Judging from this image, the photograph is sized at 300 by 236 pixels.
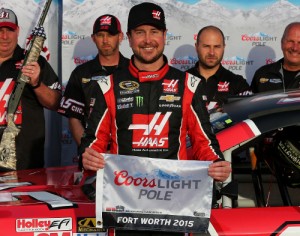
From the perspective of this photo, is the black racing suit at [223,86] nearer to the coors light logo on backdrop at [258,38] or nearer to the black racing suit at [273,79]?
the black racing suit at [273,79]

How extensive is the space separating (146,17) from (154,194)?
0.86 m

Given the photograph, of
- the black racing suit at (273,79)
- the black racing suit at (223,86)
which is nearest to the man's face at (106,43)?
the black racing suit at (223,86)

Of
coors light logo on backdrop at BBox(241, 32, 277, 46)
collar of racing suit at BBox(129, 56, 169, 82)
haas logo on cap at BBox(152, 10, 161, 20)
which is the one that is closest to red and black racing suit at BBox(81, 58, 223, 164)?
collar of racing suit at BBox(129, 56, 169, 82)

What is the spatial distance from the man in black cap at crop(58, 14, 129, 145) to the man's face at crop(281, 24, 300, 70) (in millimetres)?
1340

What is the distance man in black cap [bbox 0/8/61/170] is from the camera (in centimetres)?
501

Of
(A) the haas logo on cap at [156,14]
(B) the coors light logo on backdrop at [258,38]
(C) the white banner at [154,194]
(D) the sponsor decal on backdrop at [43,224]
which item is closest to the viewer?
(C) the white banner at [154,194]

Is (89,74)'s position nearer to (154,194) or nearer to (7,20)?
(7,20)

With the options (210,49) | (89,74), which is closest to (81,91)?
(89,74)

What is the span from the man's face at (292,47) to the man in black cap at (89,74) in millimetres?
1340

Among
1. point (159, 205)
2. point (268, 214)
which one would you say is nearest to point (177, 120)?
point (159, 205)

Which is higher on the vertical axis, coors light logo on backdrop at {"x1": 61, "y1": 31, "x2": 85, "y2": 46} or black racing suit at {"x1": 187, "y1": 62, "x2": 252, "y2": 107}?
coors light logo on backdrop at {"x1": 61, "y1": 31, "x2": 85, "y2": 46}

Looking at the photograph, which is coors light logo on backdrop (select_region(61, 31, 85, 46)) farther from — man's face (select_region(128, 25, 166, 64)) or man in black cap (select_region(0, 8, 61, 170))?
man's face (select_region(128, 25, 166, 64))

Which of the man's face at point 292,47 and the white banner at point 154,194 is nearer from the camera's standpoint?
the white banner at point 154,194

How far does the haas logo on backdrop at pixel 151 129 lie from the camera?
9.88 feet
